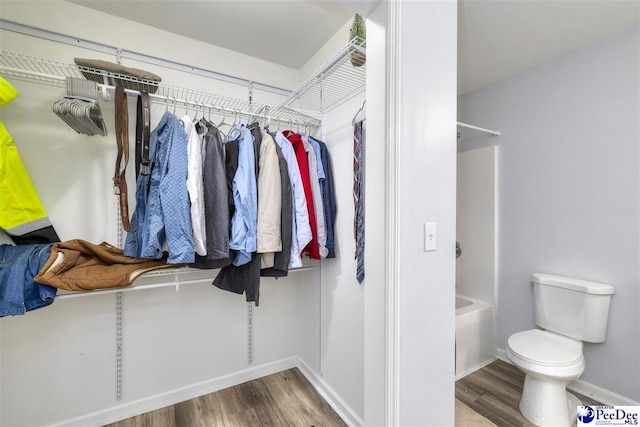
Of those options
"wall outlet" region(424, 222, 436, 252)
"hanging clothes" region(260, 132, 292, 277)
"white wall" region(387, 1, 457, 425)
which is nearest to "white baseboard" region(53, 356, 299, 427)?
"hanging clothes" region(260, 132, 292, 277)

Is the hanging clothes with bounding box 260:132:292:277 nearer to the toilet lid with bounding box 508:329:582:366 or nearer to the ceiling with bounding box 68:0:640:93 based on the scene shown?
the ceiling with bounding box 68:0:640:93

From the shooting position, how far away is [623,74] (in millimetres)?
1658

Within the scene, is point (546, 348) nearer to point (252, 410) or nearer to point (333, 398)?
point (333, 398)

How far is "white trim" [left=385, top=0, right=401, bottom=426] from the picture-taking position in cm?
94

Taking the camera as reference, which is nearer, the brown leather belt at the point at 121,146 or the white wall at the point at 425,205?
the white wall at the point at 425,205

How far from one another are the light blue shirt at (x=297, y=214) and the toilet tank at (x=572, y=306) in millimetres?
1773

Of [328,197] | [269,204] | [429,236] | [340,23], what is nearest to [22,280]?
[269,204]

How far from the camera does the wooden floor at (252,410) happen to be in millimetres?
1593

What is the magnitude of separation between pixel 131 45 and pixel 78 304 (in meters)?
1.59

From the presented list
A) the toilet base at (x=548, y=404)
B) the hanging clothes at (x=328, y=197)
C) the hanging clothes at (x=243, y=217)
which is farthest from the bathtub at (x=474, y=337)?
the hanging clothes at (x=243, y=217)

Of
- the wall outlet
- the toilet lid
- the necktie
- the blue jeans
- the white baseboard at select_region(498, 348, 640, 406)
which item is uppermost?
the necktie

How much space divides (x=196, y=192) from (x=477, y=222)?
7.72 feet

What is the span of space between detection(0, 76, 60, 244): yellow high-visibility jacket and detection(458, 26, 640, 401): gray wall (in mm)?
3113

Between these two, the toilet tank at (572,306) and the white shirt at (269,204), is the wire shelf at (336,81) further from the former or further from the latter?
the toilet tank at (572,306)
